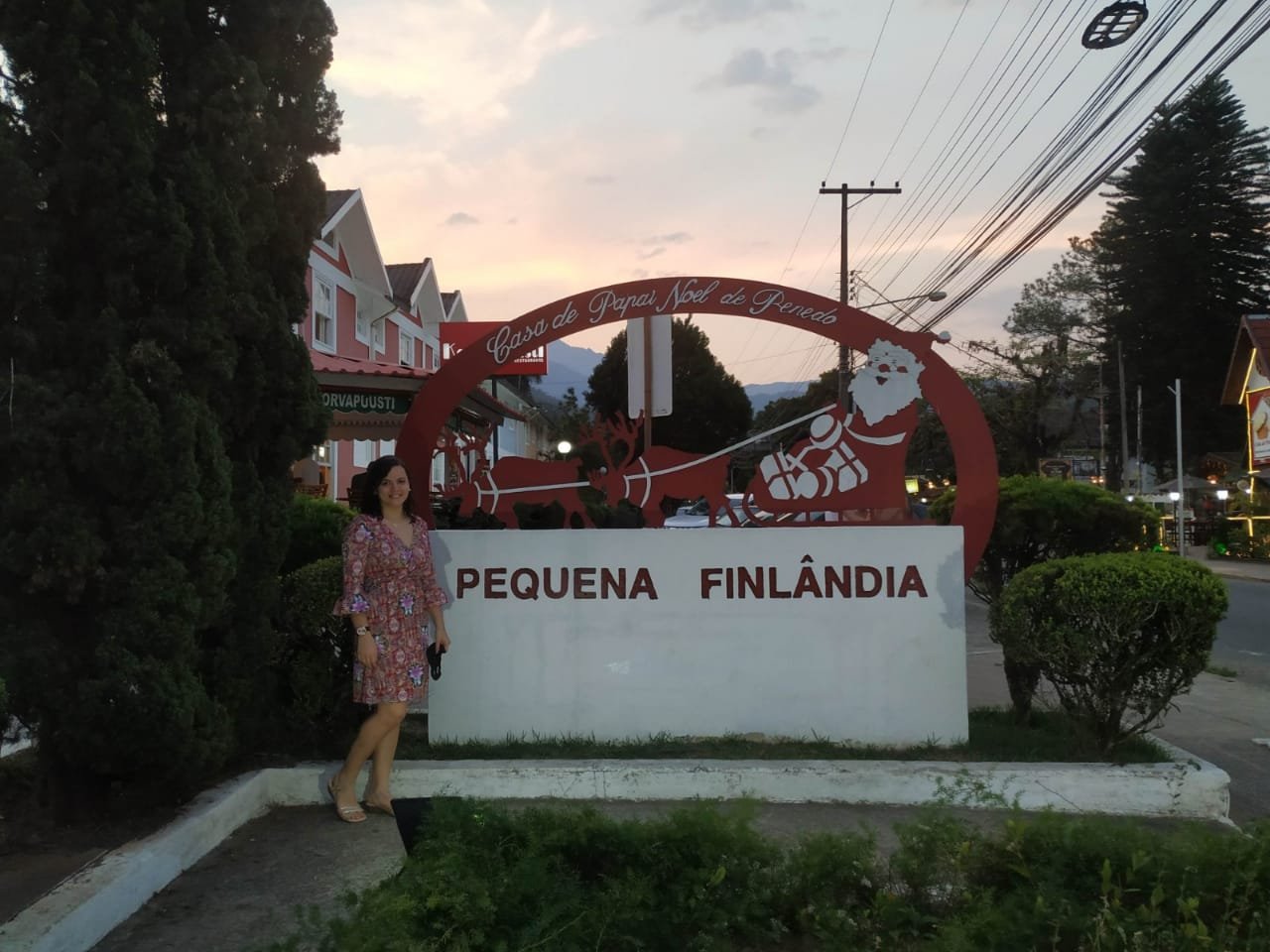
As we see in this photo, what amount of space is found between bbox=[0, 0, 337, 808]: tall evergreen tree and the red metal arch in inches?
65.2

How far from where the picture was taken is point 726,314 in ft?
19.6

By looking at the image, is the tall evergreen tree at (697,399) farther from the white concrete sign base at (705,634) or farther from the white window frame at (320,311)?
the white concrete sign base at (705,634)

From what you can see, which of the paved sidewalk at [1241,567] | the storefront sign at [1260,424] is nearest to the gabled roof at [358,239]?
the paved sidewalk at [1241,567]

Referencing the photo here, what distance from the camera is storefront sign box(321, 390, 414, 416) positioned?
11.9 metres

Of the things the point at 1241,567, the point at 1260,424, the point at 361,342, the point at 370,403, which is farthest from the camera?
the point at 1260,424

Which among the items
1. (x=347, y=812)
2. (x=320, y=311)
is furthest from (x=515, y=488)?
(x=320, y=311)

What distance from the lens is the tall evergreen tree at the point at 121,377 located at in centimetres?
379

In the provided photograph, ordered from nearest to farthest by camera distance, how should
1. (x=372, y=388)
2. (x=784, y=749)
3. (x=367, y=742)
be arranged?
(x=367, y=742), (x=784, y=749), (x=372, y=388)

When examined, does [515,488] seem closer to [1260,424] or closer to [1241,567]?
[1241,567]

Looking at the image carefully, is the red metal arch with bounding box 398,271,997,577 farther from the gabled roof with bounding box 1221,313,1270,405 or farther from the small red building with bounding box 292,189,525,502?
the gabled roof with bounding box 1221,313,1270,405

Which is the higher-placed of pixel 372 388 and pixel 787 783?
pixel 372 388

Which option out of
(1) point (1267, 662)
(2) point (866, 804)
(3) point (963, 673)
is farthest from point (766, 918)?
(1) point (1267, 662)

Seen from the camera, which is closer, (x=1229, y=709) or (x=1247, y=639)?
(x=1229, y=709)

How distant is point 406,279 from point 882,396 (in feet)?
82.8
